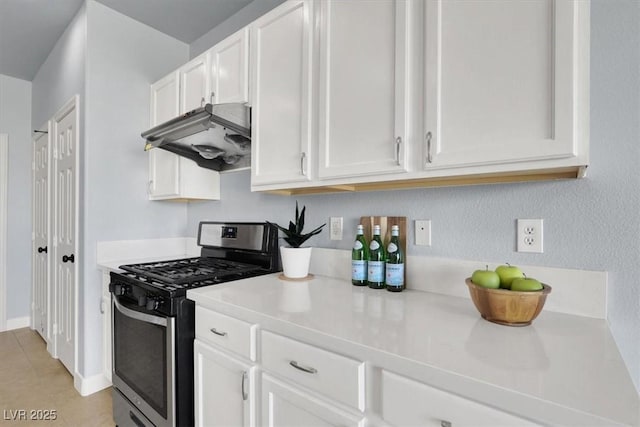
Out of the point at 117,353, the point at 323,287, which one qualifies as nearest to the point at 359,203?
the point at 323,287

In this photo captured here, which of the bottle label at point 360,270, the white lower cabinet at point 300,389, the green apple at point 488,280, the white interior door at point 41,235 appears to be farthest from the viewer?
the white interior door at point 41,235

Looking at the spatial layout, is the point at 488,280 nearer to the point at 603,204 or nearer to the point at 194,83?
the point at 603,204

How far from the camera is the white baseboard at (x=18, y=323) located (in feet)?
11.6

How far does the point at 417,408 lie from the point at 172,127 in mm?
1667

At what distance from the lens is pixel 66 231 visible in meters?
2.51

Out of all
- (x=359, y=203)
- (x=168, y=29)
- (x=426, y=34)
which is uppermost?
(x=168, y=29)

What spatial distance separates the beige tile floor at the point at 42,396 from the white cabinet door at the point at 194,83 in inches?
79.3

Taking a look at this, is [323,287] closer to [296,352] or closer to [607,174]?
[296,352]

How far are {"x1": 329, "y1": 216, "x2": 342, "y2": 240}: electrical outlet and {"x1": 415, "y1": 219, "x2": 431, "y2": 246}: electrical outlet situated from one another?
428mm

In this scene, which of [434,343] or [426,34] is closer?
[434,343]

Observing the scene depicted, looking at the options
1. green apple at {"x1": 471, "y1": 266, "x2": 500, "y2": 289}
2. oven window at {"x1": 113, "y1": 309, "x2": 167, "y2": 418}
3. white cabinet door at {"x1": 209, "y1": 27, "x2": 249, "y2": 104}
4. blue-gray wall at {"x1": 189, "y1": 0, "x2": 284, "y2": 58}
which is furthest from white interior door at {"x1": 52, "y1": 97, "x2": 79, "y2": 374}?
green apple at {"x1": 471, "y1": 266, "x2": 500, "y2": 289}

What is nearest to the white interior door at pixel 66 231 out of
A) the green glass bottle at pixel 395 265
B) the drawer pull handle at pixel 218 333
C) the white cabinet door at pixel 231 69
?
the white cabinet door at pixel 231 69

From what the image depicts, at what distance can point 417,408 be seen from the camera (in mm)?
752

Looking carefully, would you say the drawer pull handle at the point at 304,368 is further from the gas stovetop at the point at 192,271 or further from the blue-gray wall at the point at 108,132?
the blue-gray wall at the point at 108,132
